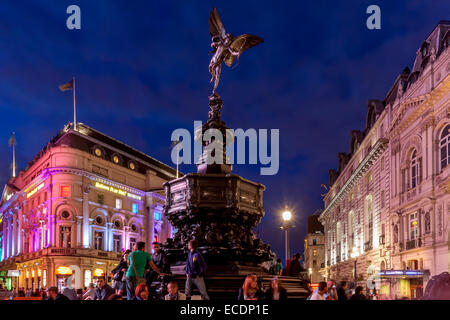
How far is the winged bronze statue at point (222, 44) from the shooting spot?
57.4 ft

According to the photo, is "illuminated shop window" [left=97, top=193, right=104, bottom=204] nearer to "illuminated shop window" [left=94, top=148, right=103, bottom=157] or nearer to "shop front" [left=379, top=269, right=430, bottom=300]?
"illuminated shop window" [left=94, top=148, right=103, bottom=157]

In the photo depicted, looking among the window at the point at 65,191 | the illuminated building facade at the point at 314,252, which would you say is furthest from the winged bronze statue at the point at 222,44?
the illuminated building facade at the point at 314,252

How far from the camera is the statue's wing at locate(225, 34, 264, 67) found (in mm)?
17453

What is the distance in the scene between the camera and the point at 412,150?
128 feet

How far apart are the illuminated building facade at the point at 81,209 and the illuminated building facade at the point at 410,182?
30.8 meters

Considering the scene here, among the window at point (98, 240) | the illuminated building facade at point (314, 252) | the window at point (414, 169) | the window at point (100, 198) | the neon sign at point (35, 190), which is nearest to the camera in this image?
the window at point (414, 169)

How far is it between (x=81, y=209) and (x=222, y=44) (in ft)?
156

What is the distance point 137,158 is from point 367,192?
35.4 metres

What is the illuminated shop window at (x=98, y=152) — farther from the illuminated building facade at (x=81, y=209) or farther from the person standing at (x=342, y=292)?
the person standing at (x=342, y=292)

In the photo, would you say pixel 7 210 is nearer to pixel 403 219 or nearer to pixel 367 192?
pixel 367 192

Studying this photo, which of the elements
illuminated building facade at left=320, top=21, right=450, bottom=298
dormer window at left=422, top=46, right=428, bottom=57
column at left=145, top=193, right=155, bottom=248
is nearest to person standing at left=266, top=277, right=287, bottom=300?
illuminated building facade at left=320, top=21, right=450, bottom=298

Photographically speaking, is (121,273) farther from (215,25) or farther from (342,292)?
(215,25)

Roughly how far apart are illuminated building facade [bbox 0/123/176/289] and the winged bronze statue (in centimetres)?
4035

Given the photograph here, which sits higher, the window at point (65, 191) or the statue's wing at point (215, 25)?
the statue's wing at point (215, 25)
